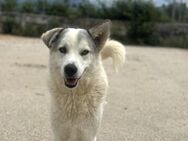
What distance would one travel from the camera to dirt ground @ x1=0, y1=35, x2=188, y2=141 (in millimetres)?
8570

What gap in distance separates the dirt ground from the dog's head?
1339mm

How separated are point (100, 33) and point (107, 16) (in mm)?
37087

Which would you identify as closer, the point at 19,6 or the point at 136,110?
the point at 136,110

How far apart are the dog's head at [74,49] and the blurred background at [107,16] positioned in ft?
109

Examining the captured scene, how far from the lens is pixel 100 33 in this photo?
6.42 meters

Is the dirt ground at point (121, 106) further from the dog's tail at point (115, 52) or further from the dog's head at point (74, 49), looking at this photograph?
the dog's head at point (74, 49)

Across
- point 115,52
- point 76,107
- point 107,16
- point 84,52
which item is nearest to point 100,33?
point 84,52

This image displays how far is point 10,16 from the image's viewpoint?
40969mm

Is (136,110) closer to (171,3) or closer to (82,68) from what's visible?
(82,68)

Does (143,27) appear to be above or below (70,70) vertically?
below

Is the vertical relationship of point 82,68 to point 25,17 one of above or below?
above

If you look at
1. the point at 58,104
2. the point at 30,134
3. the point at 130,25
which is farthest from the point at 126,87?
the point at 130,25

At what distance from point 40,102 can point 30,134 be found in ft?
9.33

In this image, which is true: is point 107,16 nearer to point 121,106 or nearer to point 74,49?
point 121,106
